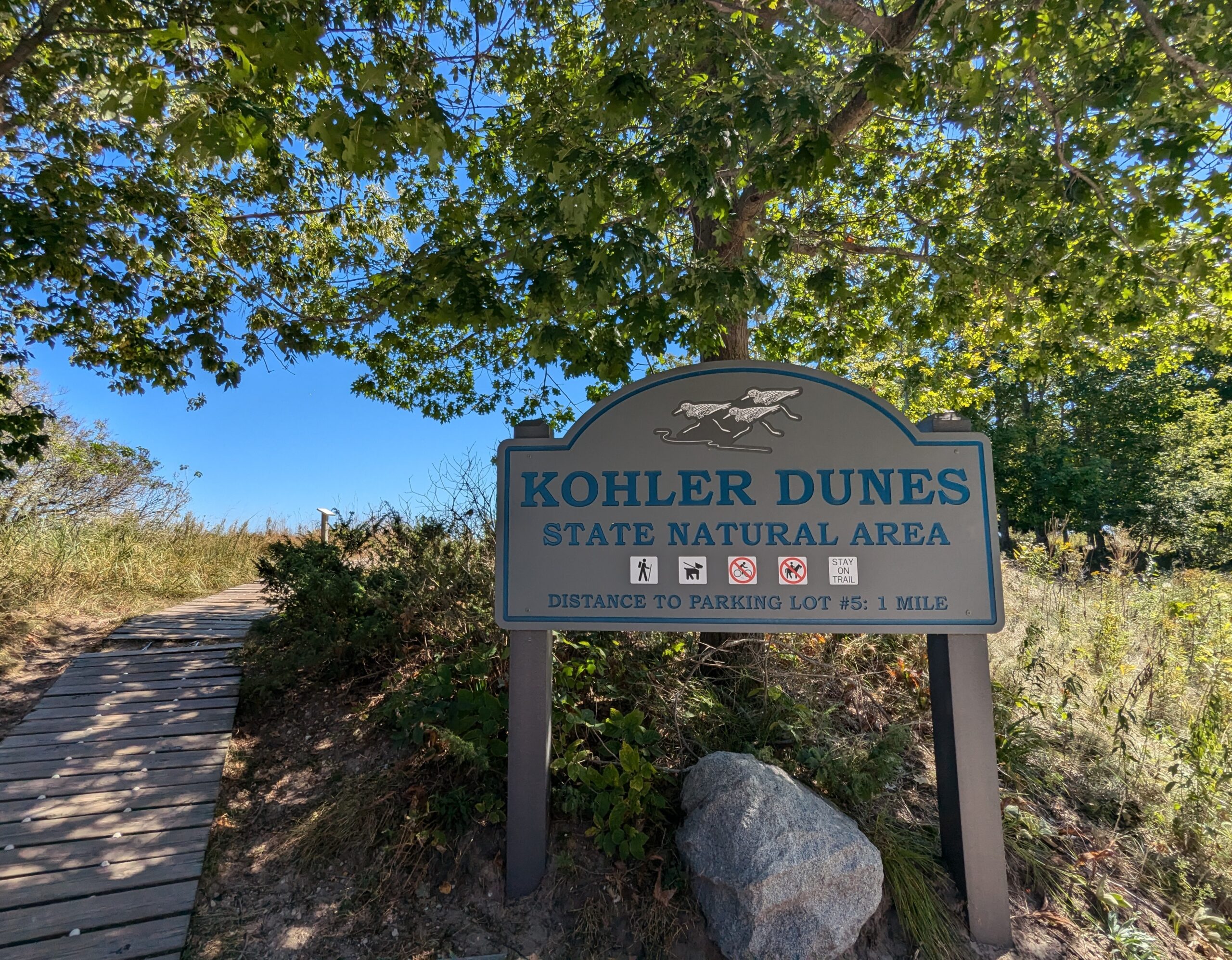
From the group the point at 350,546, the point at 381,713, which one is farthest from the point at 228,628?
the point at 381,713

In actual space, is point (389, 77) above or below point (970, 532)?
above

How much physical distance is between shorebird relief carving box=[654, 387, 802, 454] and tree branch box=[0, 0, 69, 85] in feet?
15.7

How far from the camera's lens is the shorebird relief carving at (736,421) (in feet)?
10.1

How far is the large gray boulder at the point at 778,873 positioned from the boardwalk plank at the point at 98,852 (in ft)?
8.88

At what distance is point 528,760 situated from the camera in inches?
118

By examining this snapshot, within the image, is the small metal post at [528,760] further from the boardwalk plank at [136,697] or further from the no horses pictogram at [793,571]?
the boardwalk plank at [136,697]

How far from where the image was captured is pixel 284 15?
2.81 metres

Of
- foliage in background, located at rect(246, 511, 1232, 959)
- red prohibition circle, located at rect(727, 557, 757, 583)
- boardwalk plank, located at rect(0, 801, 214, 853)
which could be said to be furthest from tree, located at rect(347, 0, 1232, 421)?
boardwalk plank, located at rect(0, 801, 214, 853)

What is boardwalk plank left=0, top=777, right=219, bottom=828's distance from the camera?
3498 millimetres

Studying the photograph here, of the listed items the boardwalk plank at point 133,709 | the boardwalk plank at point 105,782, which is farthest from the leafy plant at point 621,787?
the boardwalk plank at point 133,709

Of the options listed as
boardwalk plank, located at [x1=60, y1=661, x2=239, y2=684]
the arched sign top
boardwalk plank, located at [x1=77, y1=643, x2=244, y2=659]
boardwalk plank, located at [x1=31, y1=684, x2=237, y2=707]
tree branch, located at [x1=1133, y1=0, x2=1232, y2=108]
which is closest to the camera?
tree branch, located at [x1=1133, y1=0, x2=1232, y2=108]

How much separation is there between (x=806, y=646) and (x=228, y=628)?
579 centimetres

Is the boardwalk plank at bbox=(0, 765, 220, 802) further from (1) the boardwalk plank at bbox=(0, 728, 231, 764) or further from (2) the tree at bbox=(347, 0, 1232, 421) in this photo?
(2) the tree at bbox=(347, 0, 1232, 421)

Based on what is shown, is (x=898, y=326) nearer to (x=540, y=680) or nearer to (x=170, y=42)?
(x=540, y=680)
